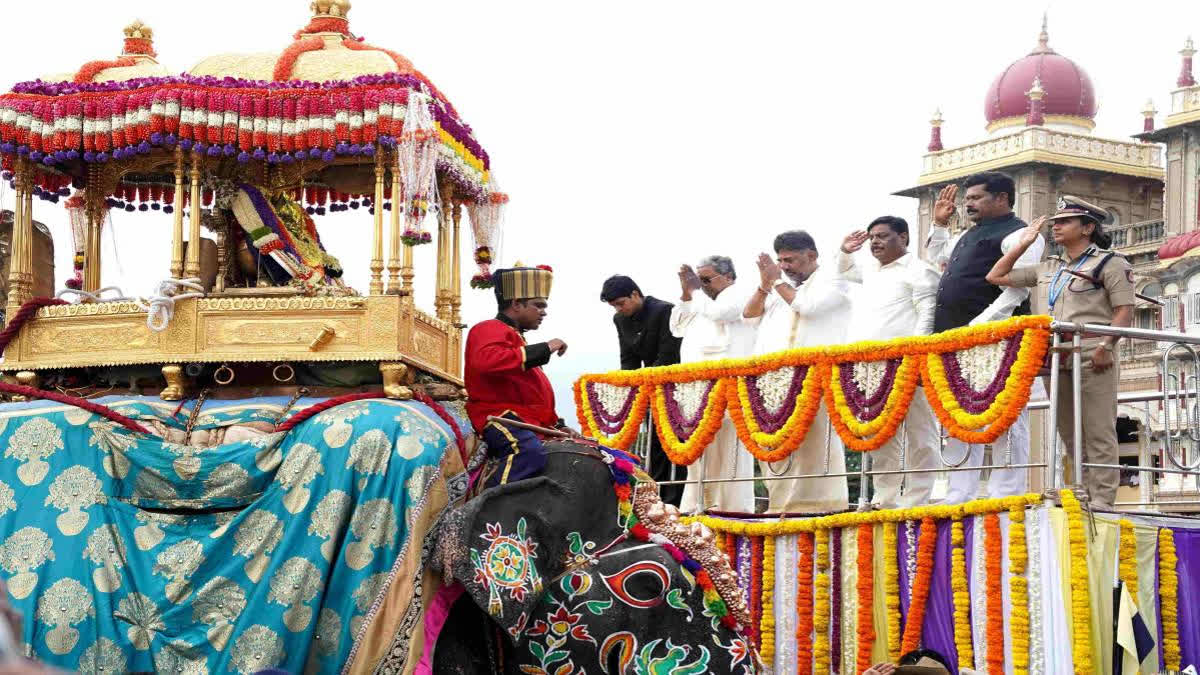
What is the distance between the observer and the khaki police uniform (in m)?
9.33

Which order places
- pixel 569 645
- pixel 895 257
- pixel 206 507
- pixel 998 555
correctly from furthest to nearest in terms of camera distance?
1. pixel 895 257
2. pixel 998 555
3. pixel 206 507
4. pixel 569 645

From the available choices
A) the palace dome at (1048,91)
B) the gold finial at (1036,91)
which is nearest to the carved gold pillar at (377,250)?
the gold finial at (1036,91)

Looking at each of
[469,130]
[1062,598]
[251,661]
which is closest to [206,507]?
[251,661]

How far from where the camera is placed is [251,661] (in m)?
7.85

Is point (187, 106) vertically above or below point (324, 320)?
above

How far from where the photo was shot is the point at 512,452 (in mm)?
7977

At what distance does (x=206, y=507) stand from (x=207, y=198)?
7.77ft

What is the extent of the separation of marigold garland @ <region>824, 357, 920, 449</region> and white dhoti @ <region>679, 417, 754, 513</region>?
4.46ft

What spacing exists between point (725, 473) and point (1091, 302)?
2.95 m

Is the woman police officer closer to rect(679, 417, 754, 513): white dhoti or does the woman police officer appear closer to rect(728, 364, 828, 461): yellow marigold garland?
rect(728, 364, 828, 461): yellow marigold garland

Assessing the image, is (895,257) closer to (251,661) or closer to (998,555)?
(998,555)

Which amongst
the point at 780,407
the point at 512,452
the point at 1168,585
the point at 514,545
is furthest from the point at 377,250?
the point at 1168,585

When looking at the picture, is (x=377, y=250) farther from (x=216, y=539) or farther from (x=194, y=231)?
(x=216, y=539)

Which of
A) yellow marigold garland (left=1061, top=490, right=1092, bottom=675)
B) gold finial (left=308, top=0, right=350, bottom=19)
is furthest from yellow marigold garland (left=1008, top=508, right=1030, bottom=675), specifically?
gold finial (left=308, top=0, right=350, bottom=19)
